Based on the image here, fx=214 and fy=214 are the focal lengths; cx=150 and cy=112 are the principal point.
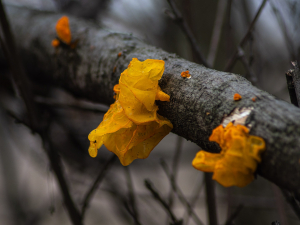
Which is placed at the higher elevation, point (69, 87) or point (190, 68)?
point (190, 68)

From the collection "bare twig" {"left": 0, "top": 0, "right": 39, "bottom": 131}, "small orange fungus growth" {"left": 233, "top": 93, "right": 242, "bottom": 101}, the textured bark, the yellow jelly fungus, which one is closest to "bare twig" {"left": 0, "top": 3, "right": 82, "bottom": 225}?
"bare twig" {"left": 0, "top": 0, "right": 39, "bottom": 131}

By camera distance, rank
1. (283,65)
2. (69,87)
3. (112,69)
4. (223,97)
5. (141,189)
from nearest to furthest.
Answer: (223,97) → (112,69) → (69,87) → (283,65) → (141,189)

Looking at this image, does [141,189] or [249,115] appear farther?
[141,189]

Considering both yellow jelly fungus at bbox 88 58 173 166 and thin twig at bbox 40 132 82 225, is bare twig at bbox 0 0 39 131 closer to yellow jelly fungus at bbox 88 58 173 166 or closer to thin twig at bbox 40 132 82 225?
thin twig at bbox 40 132 82 225

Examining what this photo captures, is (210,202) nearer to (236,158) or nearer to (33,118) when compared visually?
(236,158)

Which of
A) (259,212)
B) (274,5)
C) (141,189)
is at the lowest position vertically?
(141,189)

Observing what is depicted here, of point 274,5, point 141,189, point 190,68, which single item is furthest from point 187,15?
point 141,189

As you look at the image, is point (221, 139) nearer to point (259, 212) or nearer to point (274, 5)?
point (274, 5)
